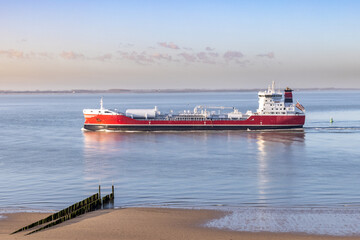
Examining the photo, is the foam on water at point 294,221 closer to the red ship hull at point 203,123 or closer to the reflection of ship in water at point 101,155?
the reflection of ship in water at point 101,155

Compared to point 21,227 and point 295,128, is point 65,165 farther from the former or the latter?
point 295,128

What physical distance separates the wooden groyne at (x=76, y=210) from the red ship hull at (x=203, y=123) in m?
49.6

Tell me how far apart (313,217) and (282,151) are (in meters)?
33.5

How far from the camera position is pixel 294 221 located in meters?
24.8

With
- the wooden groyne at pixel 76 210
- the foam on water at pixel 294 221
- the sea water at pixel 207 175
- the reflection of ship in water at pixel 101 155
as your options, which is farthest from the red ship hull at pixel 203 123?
the foam on water at pixel 294 221

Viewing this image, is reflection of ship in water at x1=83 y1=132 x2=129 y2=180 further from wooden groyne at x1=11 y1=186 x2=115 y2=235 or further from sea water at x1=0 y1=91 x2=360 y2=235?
wooden groyne at x1=11 y1=186 x2=115 y2=235

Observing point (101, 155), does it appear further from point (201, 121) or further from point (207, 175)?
point (201, 121)

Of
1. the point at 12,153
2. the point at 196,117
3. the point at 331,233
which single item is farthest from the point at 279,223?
the point at 196,117

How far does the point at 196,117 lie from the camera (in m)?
81.9

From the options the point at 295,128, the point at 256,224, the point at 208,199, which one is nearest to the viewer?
the point at 256,224

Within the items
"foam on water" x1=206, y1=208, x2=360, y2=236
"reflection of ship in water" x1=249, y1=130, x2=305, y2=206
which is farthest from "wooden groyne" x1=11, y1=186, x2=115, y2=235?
"reflection of ship in water" x1=249, y1=130, x2=305, y2=206

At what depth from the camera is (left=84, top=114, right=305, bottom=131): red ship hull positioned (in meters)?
79.9

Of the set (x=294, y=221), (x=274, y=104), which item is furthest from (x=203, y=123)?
(x=294, y=221)

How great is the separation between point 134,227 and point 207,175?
18116mm
